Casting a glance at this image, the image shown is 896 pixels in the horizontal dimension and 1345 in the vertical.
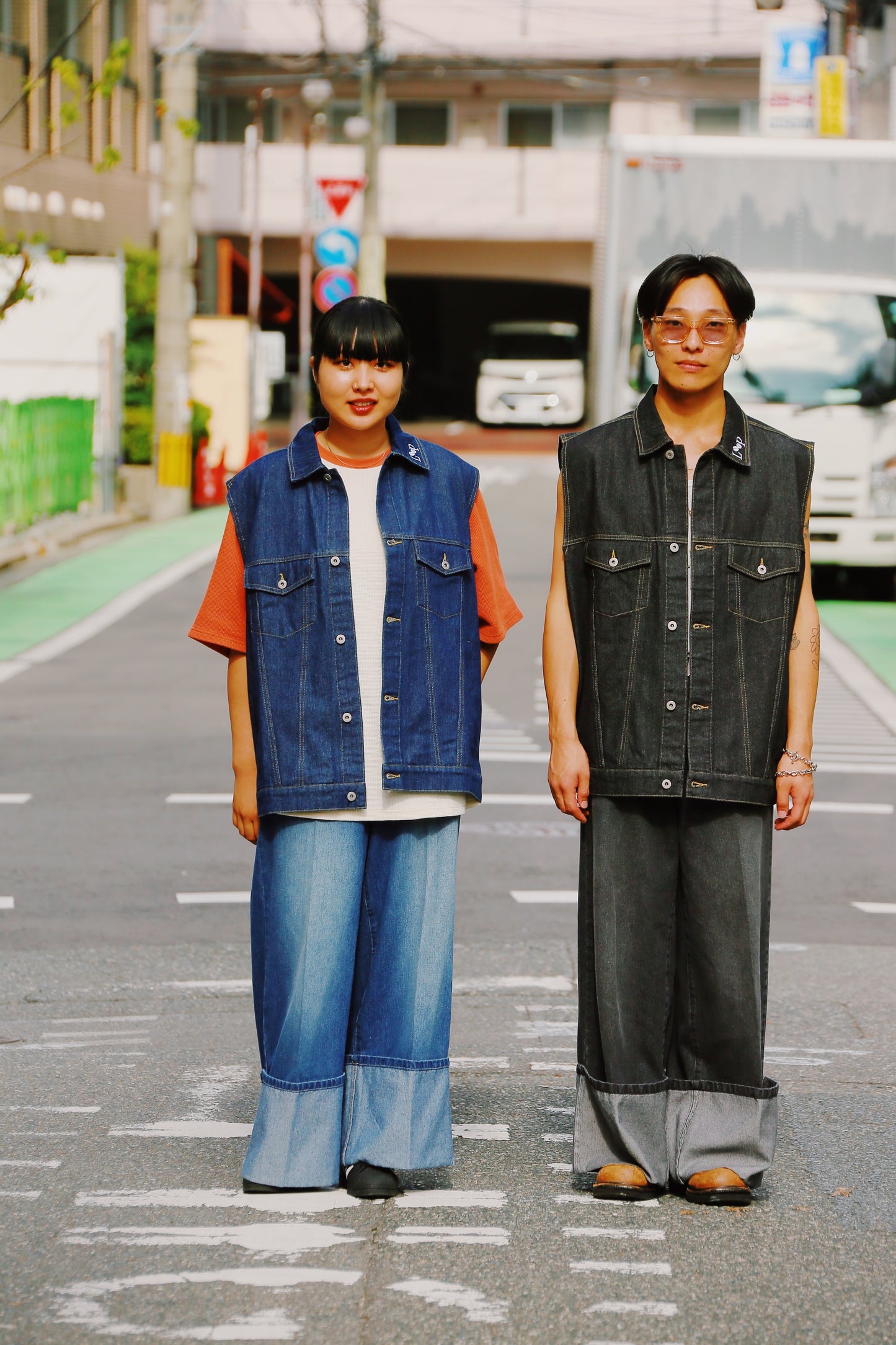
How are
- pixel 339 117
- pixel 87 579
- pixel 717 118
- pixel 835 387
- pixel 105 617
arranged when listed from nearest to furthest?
pixel 105 617 → pixel 835 387 → pixel 87 579 → pixel 717 118 → pixel 339 117

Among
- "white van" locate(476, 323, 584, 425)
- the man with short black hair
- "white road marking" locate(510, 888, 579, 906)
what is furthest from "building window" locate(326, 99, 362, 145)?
the man with short black hair

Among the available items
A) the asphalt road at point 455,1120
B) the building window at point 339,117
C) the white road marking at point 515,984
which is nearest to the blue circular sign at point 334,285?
the building window at point 339,117

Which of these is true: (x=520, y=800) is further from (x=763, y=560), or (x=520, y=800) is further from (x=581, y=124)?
(x=581, y=124)

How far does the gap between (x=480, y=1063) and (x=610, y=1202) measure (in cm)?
121

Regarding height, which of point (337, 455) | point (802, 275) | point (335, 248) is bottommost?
point (337, 455)

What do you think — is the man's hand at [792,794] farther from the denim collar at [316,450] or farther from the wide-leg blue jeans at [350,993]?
the denim collar at [316,450]

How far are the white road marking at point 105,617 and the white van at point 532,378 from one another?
2285 centimetres

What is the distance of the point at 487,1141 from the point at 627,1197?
1.73ft

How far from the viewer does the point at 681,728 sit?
4.08 metres

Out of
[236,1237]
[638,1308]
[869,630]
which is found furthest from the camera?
[869,630]

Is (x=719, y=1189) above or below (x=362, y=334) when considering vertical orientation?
below

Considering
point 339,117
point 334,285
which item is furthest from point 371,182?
point 339,117

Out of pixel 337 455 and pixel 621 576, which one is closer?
pixel 621 576

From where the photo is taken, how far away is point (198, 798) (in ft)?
30.1
